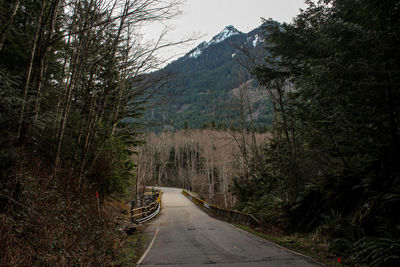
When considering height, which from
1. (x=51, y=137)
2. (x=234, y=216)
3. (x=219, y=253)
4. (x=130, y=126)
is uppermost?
(x=130, y=126)

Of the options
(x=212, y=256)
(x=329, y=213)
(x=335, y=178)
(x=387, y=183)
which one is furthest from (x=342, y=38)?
(x=212, y=256)

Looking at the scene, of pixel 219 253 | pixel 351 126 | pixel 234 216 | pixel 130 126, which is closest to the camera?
pixel 219 253

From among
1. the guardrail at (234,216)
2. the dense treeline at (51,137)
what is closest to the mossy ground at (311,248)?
the guardrail at (234,216)

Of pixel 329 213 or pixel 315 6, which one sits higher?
pixel 315 6

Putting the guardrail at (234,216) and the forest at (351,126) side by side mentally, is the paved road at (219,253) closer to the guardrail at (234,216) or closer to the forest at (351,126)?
the forest at (351,126)

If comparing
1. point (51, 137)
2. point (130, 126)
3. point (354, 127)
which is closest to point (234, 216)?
point (130, 126)

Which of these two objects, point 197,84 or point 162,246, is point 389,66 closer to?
point 162,246

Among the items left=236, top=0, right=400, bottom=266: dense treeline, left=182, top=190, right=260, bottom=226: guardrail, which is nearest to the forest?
left=236, top=0, right=400, bottom=266: dense treeline

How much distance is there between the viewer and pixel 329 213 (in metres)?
8.26

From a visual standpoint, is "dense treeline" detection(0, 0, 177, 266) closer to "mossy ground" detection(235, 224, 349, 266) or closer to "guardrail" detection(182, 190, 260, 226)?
"mossy ground" detection(235, 224, 349, 266)

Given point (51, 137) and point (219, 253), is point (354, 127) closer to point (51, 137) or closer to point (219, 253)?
point (219, 253)

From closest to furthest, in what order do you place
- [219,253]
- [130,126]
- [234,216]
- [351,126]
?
[219,253] < [351,126] < [130,126] < [234,216]

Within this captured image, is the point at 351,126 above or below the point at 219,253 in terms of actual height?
above

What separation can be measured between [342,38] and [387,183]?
14.3 feet
